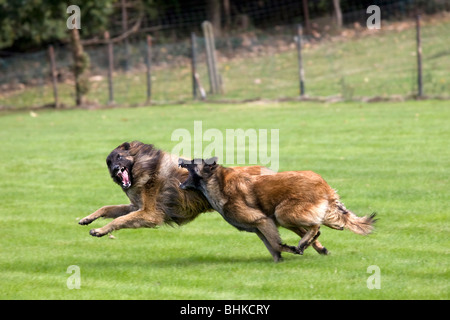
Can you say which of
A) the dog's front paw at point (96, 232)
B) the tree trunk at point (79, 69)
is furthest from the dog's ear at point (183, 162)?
the tree trunk at point (79, 69)

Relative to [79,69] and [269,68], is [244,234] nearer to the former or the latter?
[269,68]

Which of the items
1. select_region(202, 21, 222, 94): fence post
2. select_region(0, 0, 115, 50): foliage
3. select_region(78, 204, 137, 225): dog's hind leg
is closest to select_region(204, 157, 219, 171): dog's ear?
select_region(78, 204, 137, 225): dog's hind leg

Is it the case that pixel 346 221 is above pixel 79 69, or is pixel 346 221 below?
below

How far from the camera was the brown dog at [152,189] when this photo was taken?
8.24m

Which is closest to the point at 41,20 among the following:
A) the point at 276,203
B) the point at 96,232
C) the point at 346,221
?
the point at 96,232

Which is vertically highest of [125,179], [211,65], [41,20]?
[41,20]

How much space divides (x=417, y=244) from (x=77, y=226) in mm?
4293

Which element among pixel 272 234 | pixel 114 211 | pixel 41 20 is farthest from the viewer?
pixel 41 20

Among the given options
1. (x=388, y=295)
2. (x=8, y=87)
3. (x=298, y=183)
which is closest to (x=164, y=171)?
(x=298, y=183)

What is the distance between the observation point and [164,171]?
8.46 meters

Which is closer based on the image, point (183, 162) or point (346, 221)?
point (346, 221)

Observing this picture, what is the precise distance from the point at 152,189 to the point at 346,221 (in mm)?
2171

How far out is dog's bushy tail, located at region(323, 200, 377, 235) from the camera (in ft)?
24.8

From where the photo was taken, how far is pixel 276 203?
25.0ft
